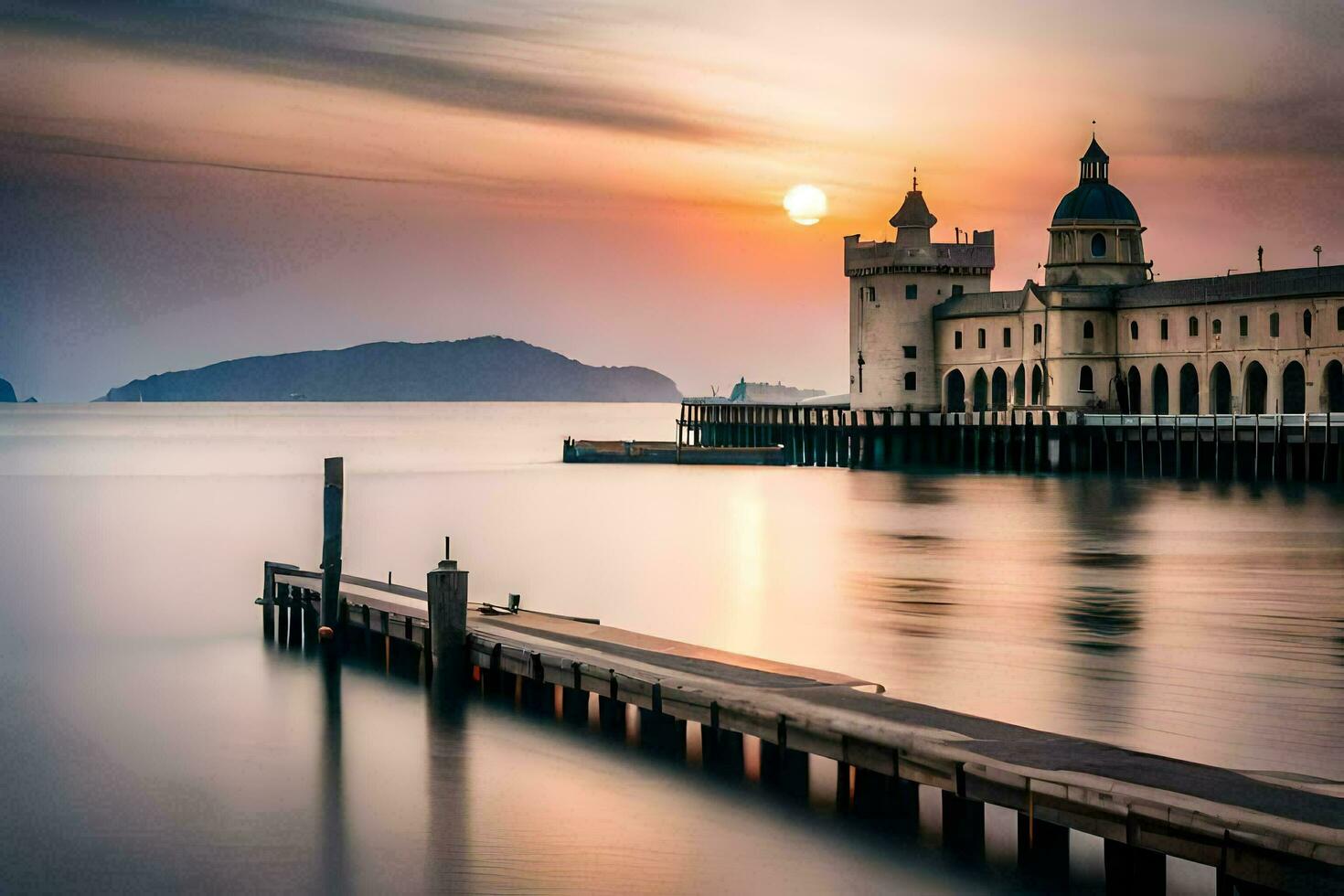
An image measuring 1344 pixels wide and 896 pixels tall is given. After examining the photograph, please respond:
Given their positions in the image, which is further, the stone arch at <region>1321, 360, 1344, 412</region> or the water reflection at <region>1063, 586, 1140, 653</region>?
the stone arch at <region>1321, 360, 1344, 412</region>

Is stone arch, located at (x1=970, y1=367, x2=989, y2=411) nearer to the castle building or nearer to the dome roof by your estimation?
the castle building

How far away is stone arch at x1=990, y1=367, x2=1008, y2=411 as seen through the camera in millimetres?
87625

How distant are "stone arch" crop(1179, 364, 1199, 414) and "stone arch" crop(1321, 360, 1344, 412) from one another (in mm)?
10786

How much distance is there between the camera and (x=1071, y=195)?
86250 mm

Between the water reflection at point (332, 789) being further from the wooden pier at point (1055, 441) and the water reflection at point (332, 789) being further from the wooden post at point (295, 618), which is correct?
the wooden pier at point (1055, 441)

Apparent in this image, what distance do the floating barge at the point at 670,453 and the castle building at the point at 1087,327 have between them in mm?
6484

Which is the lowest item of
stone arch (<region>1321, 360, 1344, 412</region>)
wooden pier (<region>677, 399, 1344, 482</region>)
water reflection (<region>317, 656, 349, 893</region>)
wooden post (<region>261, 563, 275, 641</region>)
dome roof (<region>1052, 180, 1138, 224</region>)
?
water reflection (<region>317, 656, 349, 893</region>)

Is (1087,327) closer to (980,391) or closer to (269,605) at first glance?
(980,391)

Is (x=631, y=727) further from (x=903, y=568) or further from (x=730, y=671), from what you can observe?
(x=903, y=568)

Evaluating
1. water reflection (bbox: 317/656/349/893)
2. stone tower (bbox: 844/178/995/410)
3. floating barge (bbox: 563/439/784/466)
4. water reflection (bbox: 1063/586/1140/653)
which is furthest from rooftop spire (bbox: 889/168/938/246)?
water reflection (bbox: 317/656/349/893)

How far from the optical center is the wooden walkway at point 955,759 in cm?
976

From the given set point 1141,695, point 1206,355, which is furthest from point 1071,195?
point 1141,695

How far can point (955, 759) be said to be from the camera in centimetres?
1166

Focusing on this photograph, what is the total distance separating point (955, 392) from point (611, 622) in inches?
2519
